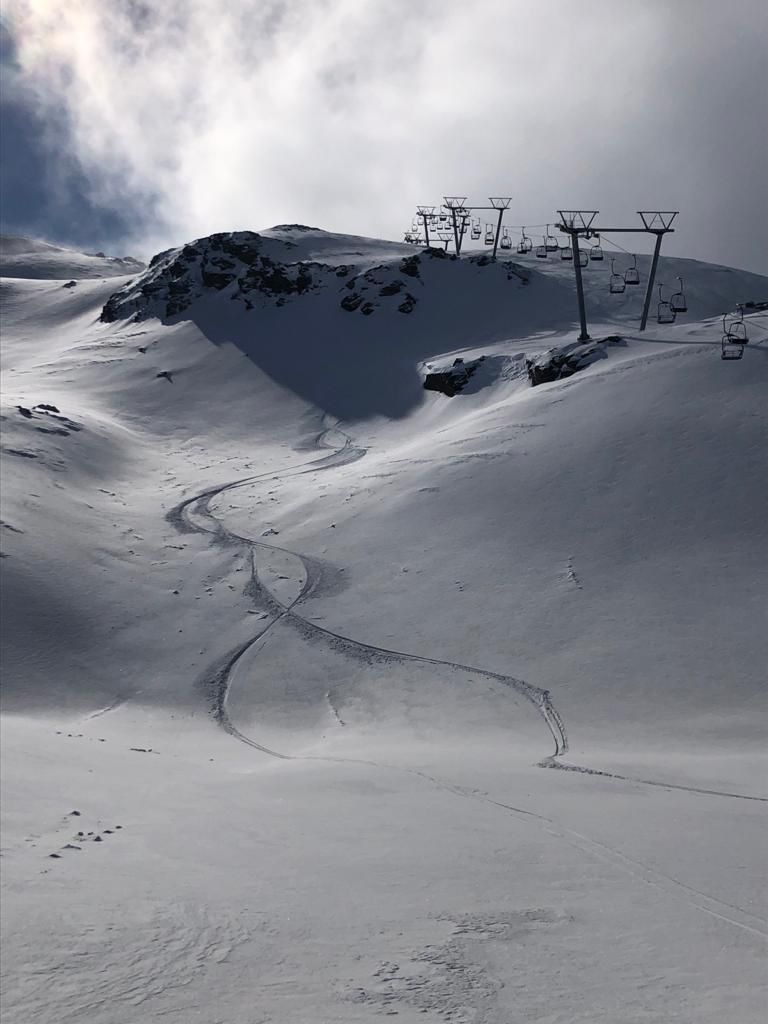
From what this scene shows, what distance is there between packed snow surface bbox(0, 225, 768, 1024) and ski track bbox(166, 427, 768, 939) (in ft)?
0.29

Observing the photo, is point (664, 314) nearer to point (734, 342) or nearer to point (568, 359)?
point (568, 359)

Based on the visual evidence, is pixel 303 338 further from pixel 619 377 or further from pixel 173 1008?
pixel 173 1008

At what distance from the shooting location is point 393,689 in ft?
72.5

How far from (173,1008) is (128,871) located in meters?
3.18

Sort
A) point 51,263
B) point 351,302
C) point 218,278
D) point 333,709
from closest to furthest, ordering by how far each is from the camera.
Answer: point 333,709 → point 351,302 → point 218,278 → point 51,263

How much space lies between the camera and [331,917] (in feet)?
27.3

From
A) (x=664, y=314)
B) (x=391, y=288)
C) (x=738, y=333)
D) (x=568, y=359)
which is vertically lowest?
(x=568, y=359)

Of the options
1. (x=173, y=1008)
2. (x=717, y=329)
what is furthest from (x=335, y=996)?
(x=717, y=329)

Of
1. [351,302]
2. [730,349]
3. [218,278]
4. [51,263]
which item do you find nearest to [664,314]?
[730,349]

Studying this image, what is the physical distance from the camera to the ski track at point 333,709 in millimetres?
8946

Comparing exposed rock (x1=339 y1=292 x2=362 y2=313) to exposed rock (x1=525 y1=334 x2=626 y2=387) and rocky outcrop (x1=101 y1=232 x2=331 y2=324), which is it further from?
exposed rock (x1=525 y1=334 x2=626 y2=387)

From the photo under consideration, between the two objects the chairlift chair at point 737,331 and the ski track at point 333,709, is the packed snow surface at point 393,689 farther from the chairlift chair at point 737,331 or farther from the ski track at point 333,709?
the chairlift chair at point 737,331

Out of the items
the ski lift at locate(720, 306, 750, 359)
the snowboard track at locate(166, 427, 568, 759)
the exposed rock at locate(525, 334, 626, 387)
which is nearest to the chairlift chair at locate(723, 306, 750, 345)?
the ski lift at locate(720, 306, 750, 359)

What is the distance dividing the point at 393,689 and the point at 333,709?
147 centimetres
